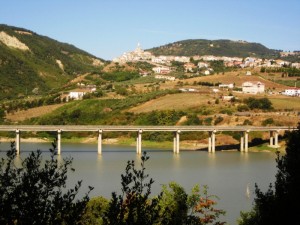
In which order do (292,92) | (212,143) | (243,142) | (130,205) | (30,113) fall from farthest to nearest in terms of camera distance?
(292,92) → (30,113) → (243,142) → (212,143) → (130,205)

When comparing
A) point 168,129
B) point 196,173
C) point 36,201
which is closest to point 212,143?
point 168,129

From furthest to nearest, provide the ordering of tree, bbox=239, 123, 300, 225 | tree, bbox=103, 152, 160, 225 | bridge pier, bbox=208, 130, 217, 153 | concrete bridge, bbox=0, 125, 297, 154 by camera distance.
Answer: bridge pier, bbox=208, 130, 217, 153 < concrete bridge, bbox=0, 125, 297, 154 < tree, bbox=239, 123, 300, 225 < tree, bbox=103, 152, 160, 225

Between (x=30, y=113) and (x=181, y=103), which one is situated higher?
(x=181, y=103)

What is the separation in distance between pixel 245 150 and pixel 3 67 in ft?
414

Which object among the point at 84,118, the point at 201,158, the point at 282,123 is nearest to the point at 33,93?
the point at 84,118

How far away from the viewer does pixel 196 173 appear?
162 ft

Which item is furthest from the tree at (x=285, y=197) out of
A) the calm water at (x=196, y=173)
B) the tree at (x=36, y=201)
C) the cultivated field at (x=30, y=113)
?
the cultivated field at (x=30, y=113)

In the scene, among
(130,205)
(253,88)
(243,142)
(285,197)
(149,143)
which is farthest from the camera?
(253,88)

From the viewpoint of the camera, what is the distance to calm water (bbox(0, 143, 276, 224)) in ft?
120

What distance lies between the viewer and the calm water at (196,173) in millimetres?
36719

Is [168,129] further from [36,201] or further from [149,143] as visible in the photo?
[36,201]

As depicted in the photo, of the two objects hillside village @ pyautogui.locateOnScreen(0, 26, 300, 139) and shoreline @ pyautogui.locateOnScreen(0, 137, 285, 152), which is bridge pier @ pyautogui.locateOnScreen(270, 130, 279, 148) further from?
hillside village @ pyautogui.locateOnScreen(0, 26, 300, 139)

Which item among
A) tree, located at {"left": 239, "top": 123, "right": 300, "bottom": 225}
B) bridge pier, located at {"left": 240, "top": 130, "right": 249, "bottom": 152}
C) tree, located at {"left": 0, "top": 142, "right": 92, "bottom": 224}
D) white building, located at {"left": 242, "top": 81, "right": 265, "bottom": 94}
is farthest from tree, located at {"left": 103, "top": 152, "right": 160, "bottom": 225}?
white building, located at {"left": 242, "top": 81, "right": 265, "bottom": 94}

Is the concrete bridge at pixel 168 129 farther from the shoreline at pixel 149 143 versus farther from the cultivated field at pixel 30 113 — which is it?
the cultivated field at pixel 30 113
